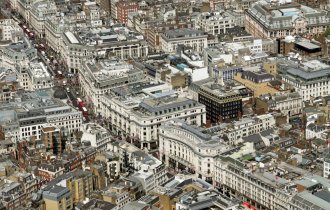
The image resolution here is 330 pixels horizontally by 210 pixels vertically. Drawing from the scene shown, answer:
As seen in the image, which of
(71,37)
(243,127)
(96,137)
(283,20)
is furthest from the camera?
(283,20)

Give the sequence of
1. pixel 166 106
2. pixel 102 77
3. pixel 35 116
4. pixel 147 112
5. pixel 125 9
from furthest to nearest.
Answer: pixel 125 9, pixel 102 77, pixel 35 116, pixel 166 106, pixel 147 112

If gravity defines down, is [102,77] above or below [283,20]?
below

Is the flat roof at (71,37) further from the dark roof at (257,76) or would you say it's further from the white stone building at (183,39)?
the dark roof at (257,76)

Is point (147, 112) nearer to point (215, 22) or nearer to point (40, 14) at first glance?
point (215, 22)

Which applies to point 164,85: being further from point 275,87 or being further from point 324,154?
point 324,154

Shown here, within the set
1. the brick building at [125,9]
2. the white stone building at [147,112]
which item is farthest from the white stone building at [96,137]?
the brick building at [125,9]

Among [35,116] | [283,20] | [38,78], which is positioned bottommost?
[35,116]

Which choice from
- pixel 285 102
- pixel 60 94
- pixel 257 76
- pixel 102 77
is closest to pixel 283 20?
pixel 257 76

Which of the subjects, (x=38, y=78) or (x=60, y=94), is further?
(x=38, y=78)

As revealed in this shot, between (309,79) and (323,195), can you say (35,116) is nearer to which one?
(309,79)
